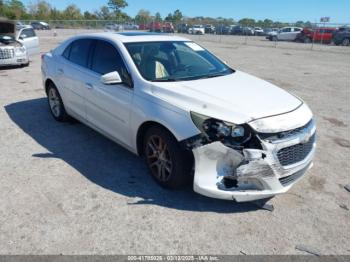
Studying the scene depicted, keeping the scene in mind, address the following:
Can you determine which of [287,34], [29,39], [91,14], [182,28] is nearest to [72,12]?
[91,14]

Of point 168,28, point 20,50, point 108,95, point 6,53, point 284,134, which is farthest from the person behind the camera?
point 168,28

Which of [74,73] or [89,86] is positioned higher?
[74,73]

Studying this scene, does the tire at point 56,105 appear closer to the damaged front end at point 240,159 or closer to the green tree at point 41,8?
the damaged front end at point 240,159

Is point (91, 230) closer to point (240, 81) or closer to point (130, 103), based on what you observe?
point (130, 103)

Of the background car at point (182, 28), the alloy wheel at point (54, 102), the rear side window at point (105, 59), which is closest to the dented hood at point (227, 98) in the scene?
the rear side window at point (105, 59)

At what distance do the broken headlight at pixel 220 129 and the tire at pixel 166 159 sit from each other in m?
0.32

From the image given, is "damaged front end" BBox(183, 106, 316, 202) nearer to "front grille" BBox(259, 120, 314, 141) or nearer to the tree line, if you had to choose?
"front grille" BBox(259, 120, 314, 141)

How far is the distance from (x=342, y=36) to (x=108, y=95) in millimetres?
31302

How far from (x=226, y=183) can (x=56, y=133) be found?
132 inches

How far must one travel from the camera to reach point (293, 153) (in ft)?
Answer: 10.7

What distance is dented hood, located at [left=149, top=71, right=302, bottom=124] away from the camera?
3154 millimetres

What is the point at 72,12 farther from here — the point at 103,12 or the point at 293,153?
the point at 293,153

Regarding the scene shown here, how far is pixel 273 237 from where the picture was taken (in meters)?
2.97

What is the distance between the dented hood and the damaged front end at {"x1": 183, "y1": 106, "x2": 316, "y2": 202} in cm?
13
